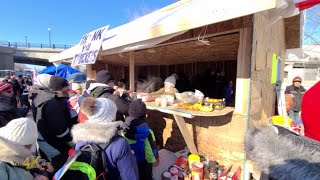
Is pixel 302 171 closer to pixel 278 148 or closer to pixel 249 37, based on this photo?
pixel 278 148

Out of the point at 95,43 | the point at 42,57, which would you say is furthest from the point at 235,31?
the point at 42,57

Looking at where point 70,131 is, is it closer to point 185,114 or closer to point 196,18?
point 185,114

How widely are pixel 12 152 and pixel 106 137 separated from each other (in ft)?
2.20

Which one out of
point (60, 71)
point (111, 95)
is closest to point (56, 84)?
point (111, 95)

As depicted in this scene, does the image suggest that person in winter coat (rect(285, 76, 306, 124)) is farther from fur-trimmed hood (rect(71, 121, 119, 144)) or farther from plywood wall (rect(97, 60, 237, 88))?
fur-trimmed hood (rect(71, 121, 119, 144))

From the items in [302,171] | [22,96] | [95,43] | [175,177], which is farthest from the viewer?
[22,96]

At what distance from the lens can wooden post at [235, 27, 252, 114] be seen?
114 inches

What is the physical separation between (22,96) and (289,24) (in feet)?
33.9

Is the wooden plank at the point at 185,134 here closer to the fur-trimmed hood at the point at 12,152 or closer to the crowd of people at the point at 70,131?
the crowd of people at the point at 70,131

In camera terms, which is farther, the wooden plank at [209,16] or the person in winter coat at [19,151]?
the wooden plank at [209,16]

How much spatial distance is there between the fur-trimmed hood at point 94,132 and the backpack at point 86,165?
0.18 feet

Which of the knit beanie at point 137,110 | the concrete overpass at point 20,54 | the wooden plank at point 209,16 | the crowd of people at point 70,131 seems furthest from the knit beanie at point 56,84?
the concrete overpass at point 20,54

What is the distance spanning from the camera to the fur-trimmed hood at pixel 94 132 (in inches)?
68.1

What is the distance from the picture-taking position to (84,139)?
173 cm
